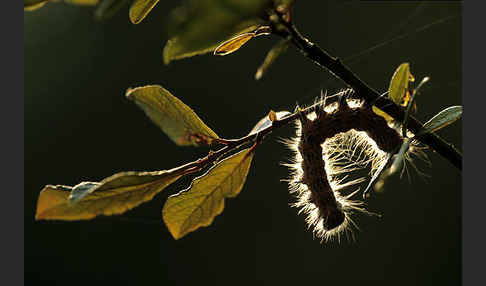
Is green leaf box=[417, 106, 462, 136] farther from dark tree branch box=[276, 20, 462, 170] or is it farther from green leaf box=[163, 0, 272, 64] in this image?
green leaf box=[163, 0, 272, 64]

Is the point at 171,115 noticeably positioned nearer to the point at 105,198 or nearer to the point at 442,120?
the point at 105,198

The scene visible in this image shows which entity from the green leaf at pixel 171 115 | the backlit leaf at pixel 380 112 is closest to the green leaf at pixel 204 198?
the green leaf at pixel 171 115

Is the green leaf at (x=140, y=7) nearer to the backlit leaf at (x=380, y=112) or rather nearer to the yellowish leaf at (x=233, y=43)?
the yellowish leaf at (x=233, y=43)

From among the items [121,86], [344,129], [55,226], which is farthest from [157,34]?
[344,129]

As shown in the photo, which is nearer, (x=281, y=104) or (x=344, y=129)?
(x=344, y=129)

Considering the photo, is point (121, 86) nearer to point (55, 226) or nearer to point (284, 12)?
point (55, 226)

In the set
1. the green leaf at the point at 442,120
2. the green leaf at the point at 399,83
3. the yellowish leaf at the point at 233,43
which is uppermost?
the yellowish leaf at the point at 233,43

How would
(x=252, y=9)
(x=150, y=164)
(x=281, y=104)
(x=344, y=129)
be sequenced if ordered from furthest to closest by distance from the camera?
(x=150, y=164), (x=281, y=104), (x=344, y=129), (x=252, y=9)
